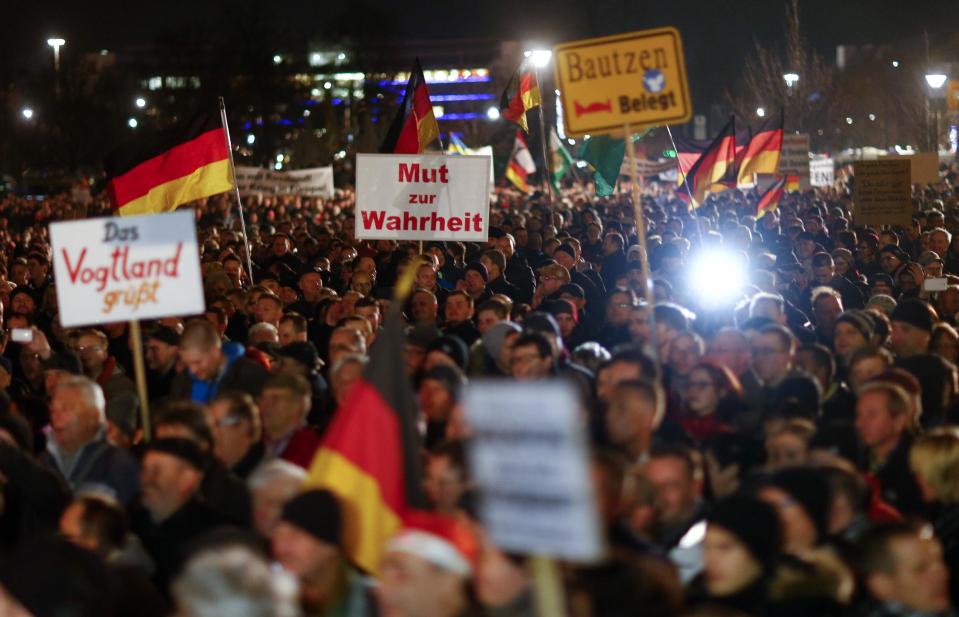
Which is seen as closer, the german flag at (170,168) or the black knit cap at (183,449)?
the black knit cap at (183,449)

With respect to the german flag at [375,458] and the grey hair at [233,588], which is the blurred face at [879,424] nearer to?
the german flag at [375,458]

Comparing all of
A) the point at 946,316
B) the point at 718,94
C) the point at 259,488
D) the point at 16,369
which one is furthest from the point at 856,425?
the point at 718,94

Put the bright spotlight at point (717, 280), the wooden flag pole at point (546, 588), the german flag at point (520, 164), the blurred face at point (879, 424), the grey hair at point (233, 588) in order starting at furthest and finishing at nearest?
the german flag at point (520, 164), the bright spotlight at point (717, 280), the blurred face at point (879, 424), the grey hair at point (233, 588), the wooden flag pole at point (546, 588)

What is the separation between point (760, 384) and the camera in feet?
26.6

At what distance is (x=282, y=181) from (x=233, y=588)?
82.1ft

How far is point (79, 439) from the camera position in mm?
6738

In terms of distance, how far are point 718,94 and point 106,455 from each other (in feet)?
286

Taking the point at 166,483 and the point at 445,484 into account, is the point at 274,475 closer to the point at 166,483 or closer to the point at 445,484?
the point at 166,483

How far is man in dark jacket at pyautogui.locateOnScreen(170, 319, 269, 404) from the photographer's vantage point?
26.1ft

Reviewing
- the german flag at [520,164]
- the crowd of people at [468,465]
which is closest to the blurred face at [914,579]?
the crowd of people at [468,465]

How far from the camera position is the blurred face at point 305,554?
4.55m

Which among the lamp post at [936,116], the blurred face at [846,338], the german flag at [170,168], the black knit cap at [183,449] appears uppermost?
the lamp post at [936,116]

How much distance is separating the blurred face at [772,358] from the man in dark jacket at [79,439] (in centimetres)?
349

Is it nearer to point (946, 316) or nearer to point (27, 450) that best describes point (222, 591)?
point (27, 450)
